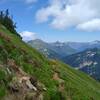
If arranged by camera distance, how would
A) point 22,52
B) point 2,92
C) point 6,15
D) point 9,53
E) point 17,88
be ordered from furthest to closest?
point 6,15 < point 22,52 < point 9,53 < point 17,88 < point 2,92

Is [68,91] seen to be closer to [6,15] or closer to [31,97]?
[31,97]

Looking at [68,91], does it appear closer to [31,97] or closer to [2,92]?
[31,97]

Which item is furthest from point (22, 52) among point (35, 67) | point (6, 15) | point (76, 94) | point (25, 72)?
point (6, 15)

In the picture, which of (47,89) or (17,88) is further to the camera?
(47,89)

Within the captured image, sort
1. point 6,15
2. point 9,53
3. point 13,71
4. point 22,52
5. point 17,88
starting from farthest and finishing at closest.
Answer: point 6,15
point 22,52
point 9,53
point 13,71
point 17,88

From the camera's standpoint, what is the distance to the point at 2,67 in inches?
752

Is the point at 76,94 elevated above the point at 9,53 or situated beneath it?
situated beneath

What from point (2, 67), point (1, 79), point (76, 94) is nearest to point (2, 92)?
point (1, 79)

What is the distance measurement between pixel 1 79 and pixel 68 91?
22.0 feet

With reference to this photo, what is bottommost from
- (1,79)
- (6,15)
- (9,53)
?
(1,79)

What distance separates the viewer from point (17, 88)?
719 inches

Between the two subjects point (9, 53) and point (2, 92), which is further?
point (9, 53)

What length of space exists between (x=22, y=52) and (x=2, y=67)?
19.9 ft

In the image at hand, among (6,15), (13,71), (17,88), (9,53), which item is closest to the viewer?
(17,88)
